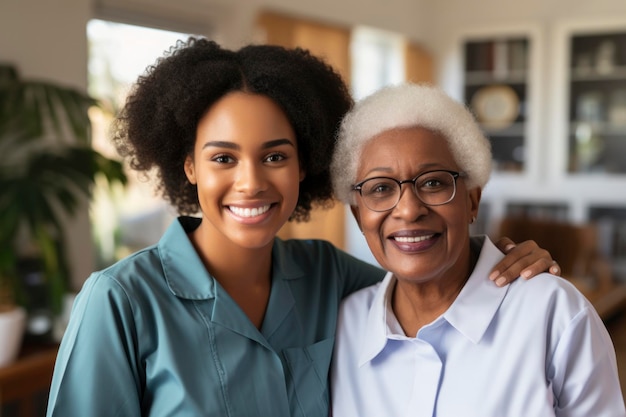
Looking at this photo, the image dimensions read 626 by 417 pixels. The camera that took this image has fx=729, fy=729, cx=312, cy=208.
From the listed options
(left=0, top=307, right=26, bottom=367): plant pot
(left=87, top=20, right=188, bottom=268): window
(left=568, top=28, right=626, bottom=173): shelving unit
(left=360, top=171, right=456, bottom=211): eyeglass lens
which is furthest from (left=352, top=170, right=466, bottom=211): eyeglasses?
(left=568, top=28, right=626, bottom=173): shelving unit

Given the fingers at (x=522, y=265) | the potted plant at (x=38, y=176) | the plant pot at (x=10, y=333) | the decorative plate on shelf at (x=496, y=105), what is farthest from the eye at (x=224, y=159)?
the decorative plate on shelf at (x=496, y=105)

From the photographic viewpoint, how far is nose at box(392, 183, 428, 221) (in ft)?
4.58

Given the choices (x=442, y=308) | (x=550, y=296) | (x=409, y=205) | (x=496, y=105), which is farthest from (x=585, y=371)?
(x=496, y=105)

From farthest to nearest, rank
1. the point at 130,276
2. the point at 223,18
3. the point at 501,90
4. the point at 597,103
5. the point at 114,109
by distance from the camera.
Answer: the point at 501,90, the point at 597,103, the point at 223,18, the point at 114,109, the point at 130,276

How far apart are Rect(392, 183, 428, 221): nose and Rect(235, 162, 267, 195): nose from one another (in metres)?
0.26

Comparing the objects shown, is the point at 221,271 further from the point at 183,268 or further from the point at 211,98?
the point at 211,98

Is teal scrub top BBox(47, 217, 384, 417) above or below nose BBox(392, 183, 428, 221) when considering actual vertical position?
below

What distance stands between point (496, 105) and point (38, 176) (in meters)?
4.95

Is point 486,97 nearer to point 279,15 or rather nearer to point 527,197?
point 527,197

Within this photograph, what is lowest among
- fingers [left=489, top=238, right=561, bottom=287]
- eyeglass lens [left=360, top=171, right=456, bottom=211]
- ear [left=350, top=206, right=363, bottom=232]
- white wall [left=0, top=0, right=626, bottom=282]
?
fingers [left=489, top=238, right=561, bottom=287]

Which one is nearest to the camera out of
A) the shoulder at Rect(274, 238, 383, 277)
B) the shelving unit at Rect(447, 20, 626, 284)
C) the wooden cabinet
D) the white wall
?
the shoulder at Rect(274, 238, 383, 277)

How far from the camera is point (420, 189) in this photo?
1.42m

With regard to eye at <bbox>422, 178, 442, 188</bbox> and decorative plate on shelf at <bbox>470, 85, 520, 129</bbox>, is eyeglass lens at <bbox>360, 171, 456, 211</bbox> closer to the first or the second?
eye at <bbox>422, 178, 442, 188</bbox>

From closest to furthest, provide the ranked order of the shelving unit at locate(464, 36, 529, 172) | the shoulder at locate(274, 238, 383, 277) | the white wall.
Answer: the shoulder at locate(274, 238, 383, 277) < the white wall < the shelving unit at locate(464, 36, 529, 172)
